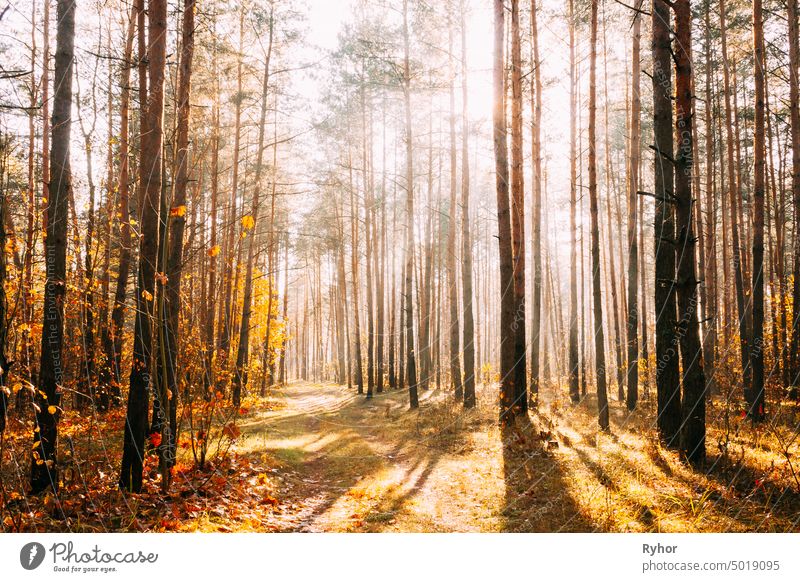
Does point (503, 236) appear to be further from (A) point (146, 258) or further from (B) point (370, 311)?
(B) point (370, 311)

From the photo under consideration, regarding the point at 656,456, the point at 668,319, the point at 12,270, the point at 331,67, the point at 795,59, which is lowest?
the point at 656,456

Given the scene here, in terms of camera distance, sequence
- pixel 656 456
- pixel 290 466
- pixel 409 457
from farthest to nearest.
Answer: pixel 409 457 < pixel 290 466 < pixel 656 456

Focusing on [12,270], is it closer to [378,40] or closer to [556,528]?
[556,528]

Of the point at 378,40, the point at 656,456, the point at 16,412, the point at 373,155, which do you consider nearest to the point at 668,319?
the point at 656,456

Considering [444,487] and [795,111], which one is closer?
[444,487]

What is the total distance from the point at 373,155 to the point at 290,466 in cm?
1485

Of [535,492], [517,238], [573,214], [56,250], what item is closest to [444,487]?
[535,492]

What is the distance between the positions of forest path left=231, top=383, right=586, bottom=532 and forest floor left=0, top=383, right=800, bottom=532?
30mm

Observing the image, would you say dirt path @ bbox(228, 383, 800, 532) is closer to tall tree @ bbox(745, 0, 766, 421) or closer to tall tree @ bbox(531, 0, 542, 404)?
tall tree @ bbox(745, 0, 766, 421)

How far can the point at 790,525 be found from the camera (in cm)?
389

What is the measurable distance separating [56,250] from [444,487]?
5.40 metres
